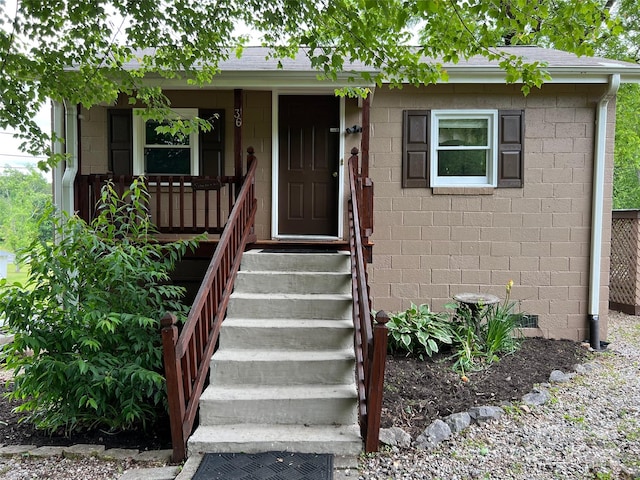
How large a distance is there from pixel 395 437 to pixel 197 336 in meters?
1.64

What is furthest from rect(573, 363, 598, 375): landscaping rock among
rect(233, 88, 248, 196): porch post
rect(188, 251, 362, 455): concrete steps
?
rect(233, 88, 248, 196): porch post

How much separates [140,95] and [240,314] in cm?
251

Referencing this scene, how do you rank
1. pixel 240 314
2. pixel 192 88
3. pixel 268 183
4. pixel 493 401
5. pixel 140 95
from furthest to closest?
1. pixel 268 183
2. pixel 192 88
3. pixel 140 95
4. pixel 240 314
5. pixel 493 401

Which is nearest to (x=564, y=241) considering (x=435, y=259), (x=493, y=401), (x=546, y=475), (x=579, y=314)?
(x=579, y=314)

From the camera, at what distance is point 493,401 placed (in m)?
3.77

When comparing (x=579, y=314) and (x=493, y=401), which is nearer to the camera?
(x=493, y=401)

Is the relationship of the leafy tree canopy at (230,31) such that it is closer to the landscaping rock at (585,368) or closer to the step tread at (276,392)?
the step tread at (276,392)

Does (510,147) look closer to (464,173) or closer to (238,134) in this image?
(464,173)

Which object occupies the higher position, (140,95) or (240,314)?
(140,95)

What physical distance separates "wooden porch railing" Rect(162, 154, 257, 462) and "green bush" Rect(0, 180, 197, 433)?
287 mm

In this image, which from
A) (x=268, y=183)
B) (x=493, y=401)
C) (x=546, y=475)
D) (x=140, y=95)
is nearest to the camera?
(x=546, y=475)

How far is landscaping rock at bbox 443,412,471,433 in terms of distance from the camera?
10.8 feet

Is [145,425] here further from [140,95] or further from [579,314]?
[579,314]

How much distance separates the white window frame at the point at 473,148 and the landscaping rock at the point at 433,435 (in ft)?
11.0
